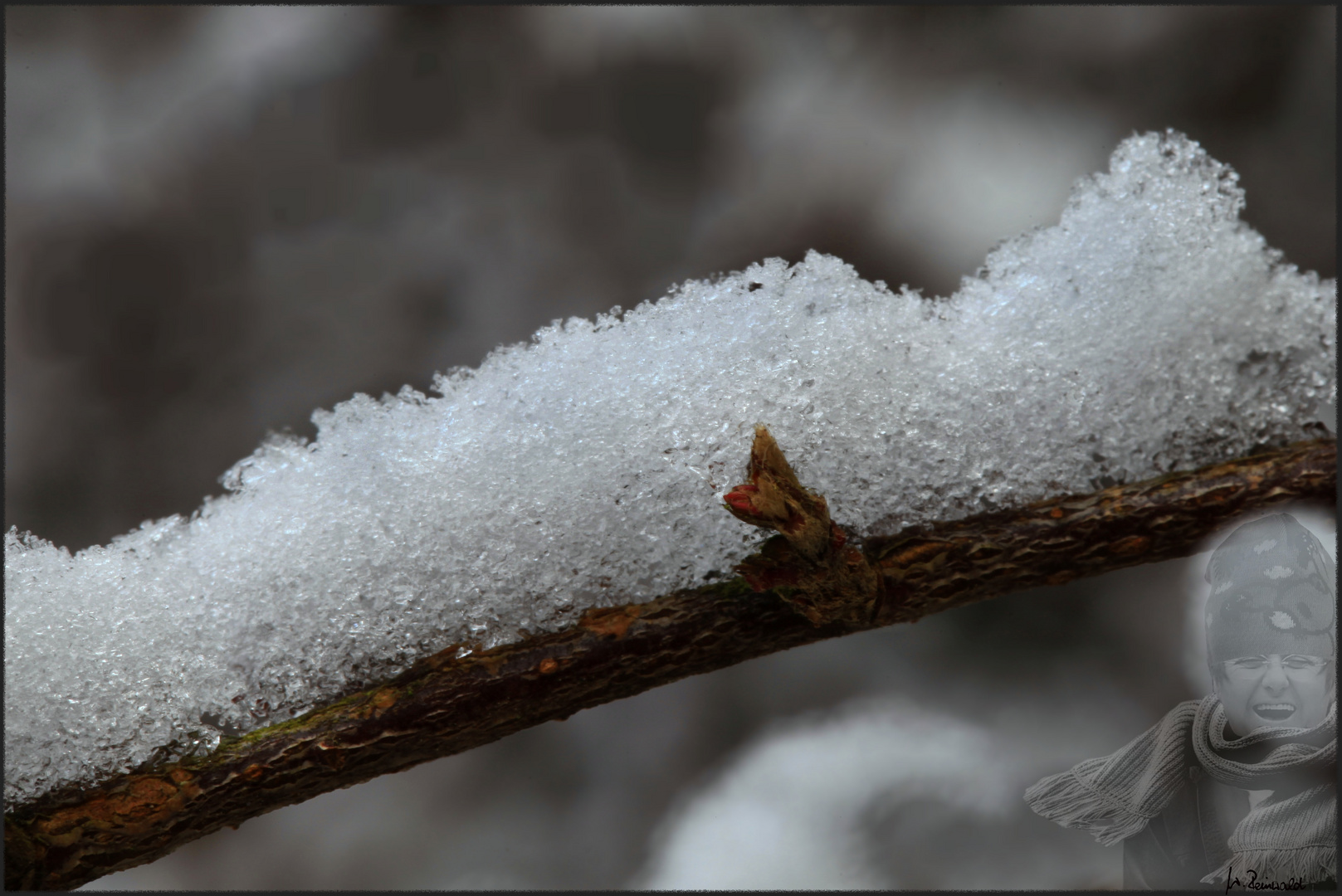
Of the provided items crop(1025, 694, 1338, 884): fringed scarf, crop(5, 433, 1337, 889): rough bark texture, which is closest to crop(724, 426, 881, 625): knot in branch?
crop(5, 433, 1337, 889): rough bark texture

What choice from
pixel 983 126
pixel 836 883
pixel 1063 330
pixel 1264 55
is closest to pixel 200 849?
pixel 836 883

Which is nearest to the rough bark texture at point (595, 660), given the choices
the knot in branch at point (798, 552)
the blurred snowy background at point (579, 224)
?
the knot in branch at point (798, 552)

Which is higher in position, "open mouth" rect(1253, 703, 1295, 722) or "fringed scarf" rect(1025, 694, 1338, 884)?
"open mouth" rect(1253, 703, 1295, 722)

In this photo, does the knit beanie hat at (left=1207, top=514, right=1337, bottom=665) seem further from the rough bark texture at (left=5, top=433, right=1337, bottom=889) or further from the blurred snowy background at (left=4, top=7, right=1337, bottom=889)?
the blurred snowy background at (left=4, top=7, right=1337, bottom=889)

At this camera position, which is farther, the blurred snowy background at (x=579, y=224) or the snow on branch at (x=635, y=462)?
the blurred snowy background at (x=579, y=224)

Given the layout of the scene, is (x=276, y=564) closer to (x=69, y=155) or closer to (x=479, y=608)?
(x=479, y=608)
